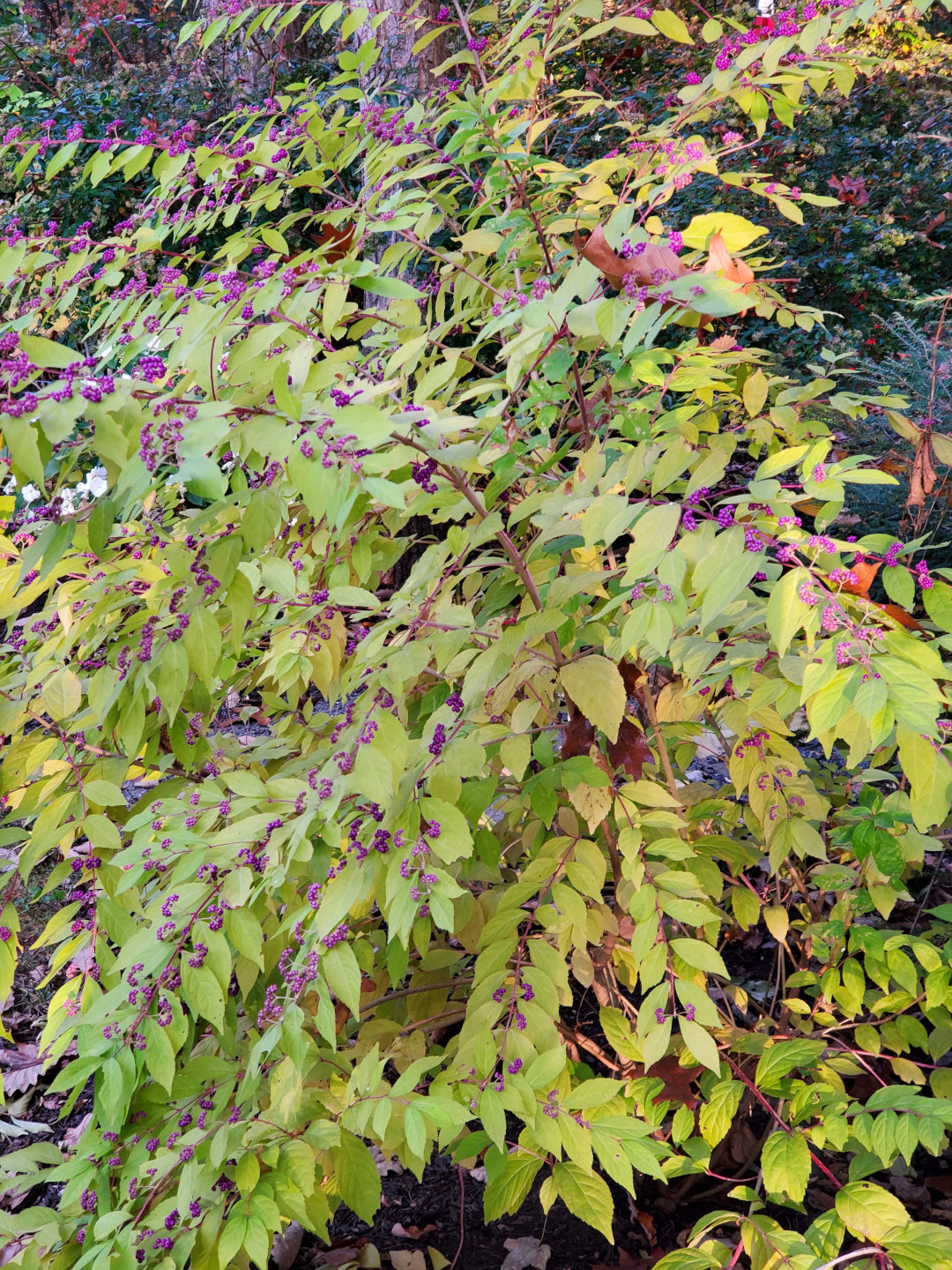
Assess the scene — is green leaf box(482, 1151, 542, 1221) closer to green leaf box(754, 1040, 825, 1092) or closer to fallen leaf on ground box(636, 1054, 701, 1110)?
fallen leaf on ground box(636, 1054, 701, 1110)

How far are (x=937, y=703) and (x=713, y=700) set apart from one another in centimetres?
96

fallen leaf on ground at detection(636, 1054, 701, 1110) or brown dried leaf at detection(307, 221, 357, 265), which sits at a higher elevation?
brown dried leaf at detection(307, 221, 357, 265)

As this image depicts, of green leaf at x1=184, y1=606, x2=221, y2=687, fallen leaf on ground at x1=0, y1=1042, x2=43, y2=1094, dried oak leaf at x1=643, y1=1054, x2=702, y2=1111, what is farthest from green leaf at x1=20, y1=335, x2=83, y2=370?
fallen leaf on ground at x1=0, y1=1042, x2=43, y2=1094

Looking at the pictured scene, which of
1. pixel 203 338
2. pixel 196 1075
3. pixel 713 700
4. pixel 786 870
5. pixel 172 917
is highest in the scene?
pixel 203 338

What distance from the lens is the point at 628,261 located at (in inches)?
41.0

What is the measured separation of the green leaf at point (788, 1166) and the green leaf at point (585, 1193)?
230mm

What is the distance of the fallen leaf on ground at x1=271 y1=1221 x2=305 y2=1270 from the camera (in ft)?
6.30

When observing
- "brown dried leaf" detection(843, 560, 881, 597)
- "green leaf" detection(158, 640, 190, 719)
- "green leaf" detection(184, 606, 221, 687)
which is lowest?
"brown dried leaf" detection(843, 560, 881, 597)

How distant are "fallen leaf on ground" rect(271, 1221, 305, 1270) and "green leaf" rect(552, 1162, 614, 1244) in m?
0.90

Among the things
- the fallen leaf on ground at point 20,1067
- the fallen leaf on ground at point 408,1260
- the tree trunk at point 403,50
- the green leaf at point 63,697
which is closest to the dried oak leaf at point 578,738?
the green leaf at point 63,697

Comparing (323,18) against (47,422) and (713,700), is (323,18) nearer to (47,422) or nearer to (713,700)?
(47,422)

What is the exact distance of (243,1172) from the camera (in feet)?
3.72

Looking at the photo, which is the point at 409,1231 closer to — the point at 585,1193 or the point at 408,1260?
the point at 408,1260

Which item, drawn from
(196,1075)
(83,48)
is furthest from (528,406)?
(83,48)
